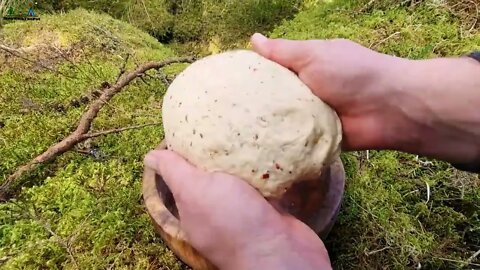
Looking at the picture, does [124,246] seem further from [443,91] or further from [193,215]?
[443,91]

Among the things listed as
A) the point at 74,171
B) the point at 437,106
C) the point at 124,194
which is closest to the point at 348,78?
the point at 437,106

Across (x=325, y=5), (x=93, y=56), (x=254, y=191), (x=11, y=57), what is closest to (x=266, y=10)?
(x=325, y=5)

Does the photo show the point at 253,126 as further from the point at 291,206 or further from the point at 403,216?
the point at 403,216

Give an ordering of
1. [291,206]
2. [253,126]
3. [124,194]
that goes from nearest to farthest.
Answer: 1. [253,126]
2. [291,206]
3. [124,194]

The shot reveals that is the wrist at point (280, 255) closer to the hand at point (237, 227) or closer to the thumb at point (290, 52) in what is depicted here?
the hand at point (237, 227)

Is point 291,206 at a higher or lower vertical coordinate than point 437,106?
Answer: lower

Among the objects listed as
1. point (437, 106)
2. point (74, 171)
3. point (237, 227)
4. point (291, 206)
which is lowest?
point (74, 171)

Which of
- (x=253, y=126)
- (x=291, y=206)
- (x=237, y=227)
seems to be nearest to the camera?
(x=237, y=227)

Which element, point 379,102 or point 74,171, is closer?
point 379,102

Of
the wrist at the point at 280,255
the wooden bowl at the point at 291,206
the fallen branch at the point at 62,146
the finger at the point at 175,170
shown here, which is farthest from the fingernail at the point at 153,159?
the fallen branch at the point at 62,146
